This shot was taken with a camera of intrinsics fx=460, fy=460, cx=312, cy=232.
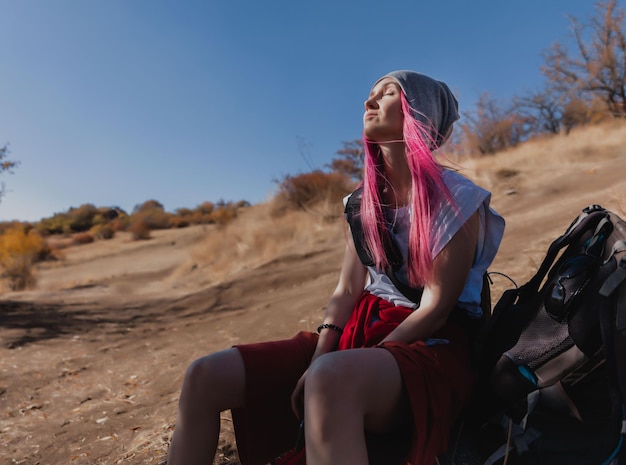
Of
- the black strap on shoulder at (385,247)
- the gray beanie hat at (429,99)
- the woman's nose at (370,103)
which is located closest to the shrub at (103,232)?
the black strap on shoulder at (385,247)

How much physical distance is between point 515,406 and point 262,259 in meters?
10.8

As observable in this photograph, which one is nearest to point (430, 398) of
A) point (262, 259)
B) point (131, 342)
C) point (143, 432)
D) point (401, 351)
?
point (401, 351)

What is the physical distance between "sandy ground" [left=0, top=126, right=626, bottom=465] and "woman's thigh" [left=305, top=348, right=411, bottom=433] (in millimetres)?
1151

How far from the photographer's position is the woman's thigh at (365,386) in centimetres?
113

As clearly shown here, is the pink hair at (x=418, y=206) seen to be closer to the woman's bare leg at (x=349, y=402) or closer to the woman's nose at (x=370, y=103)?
the woman's nose at (x=370, y=103)

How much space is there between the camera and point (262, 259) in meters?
12.0

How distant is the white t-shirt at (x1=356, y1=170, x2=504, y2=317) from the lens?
57.2 inches

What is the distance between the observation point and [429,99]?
1628 millimetres

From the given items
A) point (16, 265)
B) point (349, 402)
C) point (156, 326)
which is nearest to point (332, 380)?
point (349, 402)

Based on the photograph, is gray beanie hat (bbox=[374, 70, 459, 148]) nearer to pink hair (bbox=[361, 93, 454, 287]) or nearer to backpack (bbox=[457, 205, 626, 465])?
pink hair (bbox=[361, 93, 454, 287])

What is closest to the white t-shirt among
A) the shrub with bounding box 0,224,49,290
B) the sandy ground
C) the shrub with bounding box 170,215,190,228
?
the sandy ground

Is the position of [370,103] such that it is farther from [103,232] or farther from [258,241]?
[103,232]

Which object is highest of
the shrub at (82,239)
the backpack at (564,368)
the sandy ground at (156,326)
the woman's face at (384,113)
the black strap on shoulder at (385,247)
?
the shrub at (82,239)

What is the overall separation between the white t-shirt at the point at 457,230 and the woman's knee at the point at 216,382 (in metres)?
0.58
